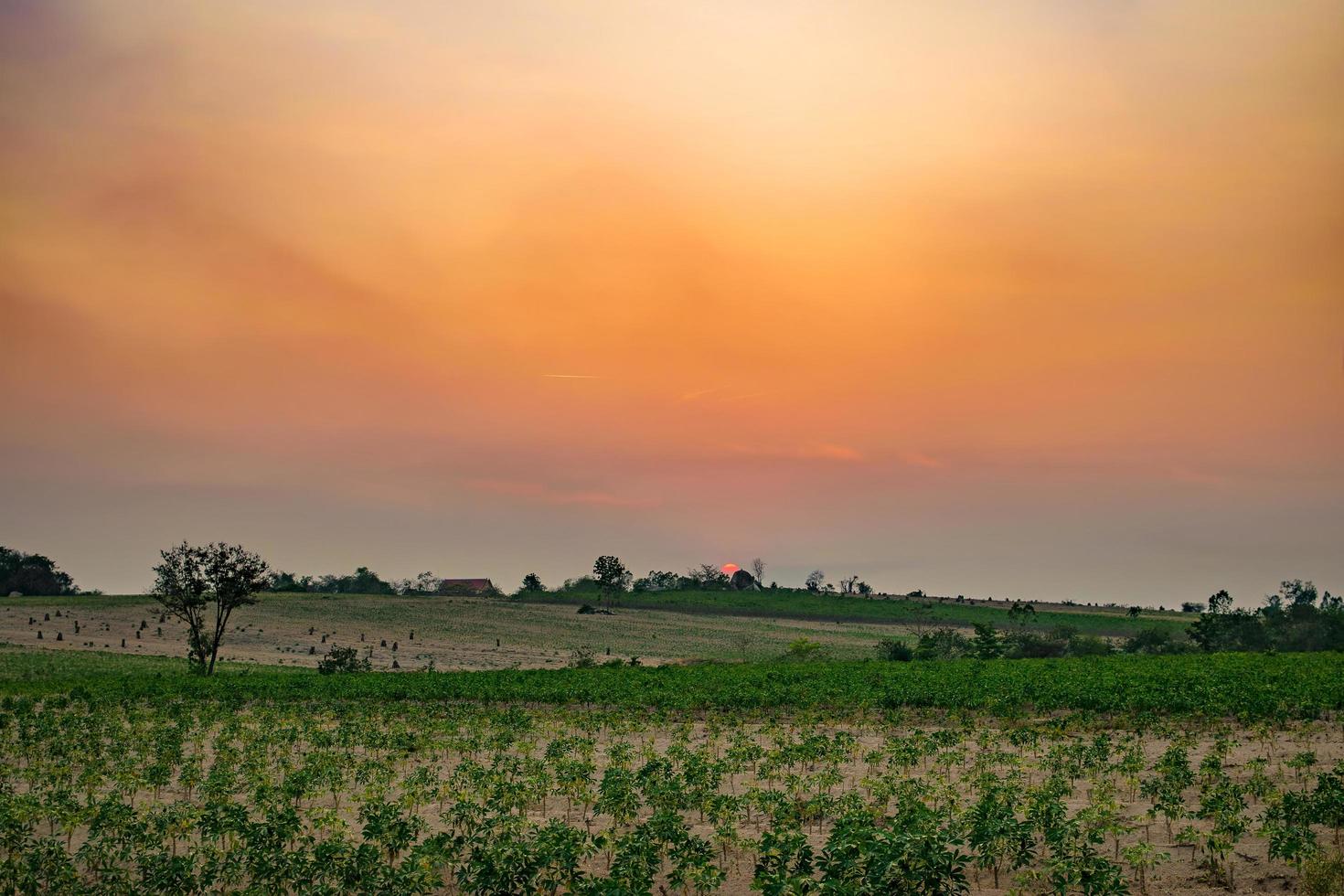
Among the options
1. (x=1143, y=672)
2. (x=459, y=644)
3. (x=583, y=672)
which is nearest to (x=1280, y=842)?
(x=1143, y=672)

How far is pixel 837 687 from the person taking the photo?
4734cm

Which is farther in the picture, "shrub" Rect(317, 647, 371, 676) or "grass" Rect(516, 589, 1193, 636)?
"grass" Rect(516, 589, 1193, 636)

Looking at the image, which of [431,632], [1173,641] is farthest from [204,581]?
[1173,641]

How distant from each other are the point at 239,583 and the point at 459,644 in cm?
3389

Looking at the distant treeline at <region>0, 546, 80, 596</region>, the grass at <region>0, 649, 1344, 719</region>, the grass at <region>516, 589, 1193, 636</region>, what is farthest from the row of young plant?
the distant treeline at <region>0, 546, 80, 596</region>

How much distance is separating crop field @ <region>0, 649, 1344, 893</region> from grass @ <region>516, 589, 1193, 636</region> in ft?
349

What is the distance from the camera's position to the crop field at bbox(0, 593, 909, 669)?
92.6 m

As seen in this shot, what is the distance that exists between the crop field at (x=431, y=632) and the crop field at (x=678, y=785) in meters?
45.5

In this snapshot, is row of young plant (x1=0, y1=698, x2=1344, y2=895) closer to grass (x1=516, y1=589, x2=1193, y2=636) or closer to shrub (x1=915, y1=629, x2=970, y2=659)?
shrub (x1=915, y1=629, x2=970, y2=659)

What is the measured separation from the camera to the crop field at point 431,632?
9256 centimetres

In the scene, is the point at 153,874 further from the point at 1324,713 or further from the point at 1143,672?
the point at 1143,672

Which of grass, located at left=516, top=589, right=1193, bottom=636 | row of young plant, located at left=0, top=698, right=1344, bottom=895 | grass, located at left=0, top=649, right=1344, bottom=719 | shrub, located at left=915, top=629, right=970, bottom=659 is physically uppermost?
row of young plant, located at left=0, top=698, right=1344, bottom=895

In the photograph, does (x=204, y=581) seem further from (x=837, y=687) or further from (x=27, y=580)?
(x=27, y=580)

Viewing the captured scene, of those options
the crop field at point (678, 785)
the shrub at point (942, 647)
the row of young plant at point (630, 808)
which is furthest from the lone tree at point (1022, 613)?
the row of young plant at point (630, 808)
